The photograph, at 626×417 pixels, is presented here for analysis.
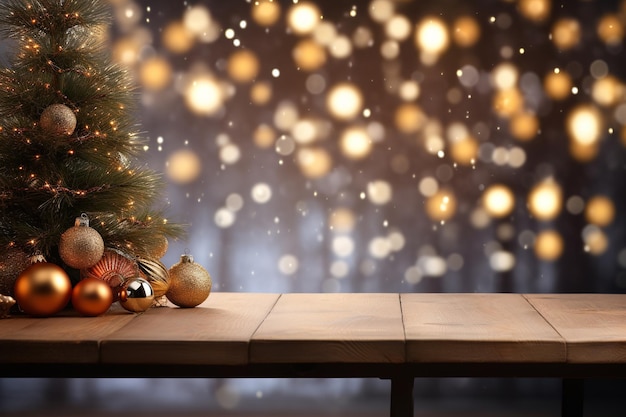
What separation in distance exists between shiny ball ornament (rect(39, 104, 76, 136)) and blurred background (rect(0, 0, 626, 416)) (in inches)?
36.4

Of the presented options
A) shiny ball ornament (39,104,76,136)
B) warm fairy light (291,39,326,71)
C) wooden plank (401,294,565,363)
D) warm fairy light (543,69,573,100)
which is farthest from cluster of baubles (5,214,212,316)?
warm fairy light (543,69,573,100)

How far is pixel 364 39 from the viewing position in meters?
2.99

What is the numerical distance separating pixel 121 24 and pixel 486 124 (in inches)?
54.5

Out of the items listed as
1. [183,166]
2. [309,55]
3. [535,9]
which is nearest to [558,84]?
[535,9]

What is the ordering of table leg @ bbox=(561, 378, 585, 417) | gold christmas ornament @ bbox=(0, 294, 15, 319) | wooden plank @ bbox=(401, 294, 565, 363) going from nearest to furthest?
wooden plank @ bbox=(401, 294, 565, 363) < gold christmas ornament @ bbox=(0, 294, 15, 319) < table leg @ bbox=(561, 378, 585, 417)

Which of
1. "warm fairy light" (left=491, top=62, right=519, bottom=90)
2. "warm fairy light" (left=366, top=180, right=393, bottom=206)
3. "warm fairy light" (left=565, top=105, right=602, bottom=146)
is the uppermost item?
"warm fairy light" (left=491, top=62, right=519, bottom=90)

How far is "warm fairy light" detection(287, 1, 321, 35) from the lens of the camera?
3.00 m

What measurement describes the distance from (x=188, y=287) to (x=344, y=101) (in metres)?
1.15

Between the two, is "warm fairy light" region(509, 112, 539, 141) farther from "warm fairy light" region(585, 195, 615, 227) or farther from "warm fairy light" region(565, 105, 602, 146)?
"warm fairy light" region(585, 195, 615, 227)

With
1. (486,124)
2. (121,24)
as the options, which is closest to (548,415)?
(486,124)

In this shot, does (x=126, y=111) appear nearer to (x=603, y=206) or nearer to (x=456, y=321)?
(x=456, y=321)

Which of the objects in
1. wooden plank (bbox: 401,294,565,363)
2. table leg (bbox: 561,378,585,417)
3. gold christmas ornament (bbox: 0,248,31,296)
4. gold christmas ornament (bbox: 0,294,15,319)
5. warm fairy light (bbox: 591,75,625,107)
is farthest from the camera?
warm fairy light (bbox: 591,75,625,107)

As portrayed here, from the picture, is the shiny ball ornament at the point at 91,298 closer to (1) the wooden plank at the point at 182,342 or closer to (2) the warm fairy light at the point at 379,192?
(1) the wooden plank at the point at 182,342

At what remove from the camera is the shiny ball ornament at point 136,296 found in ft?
6.57
